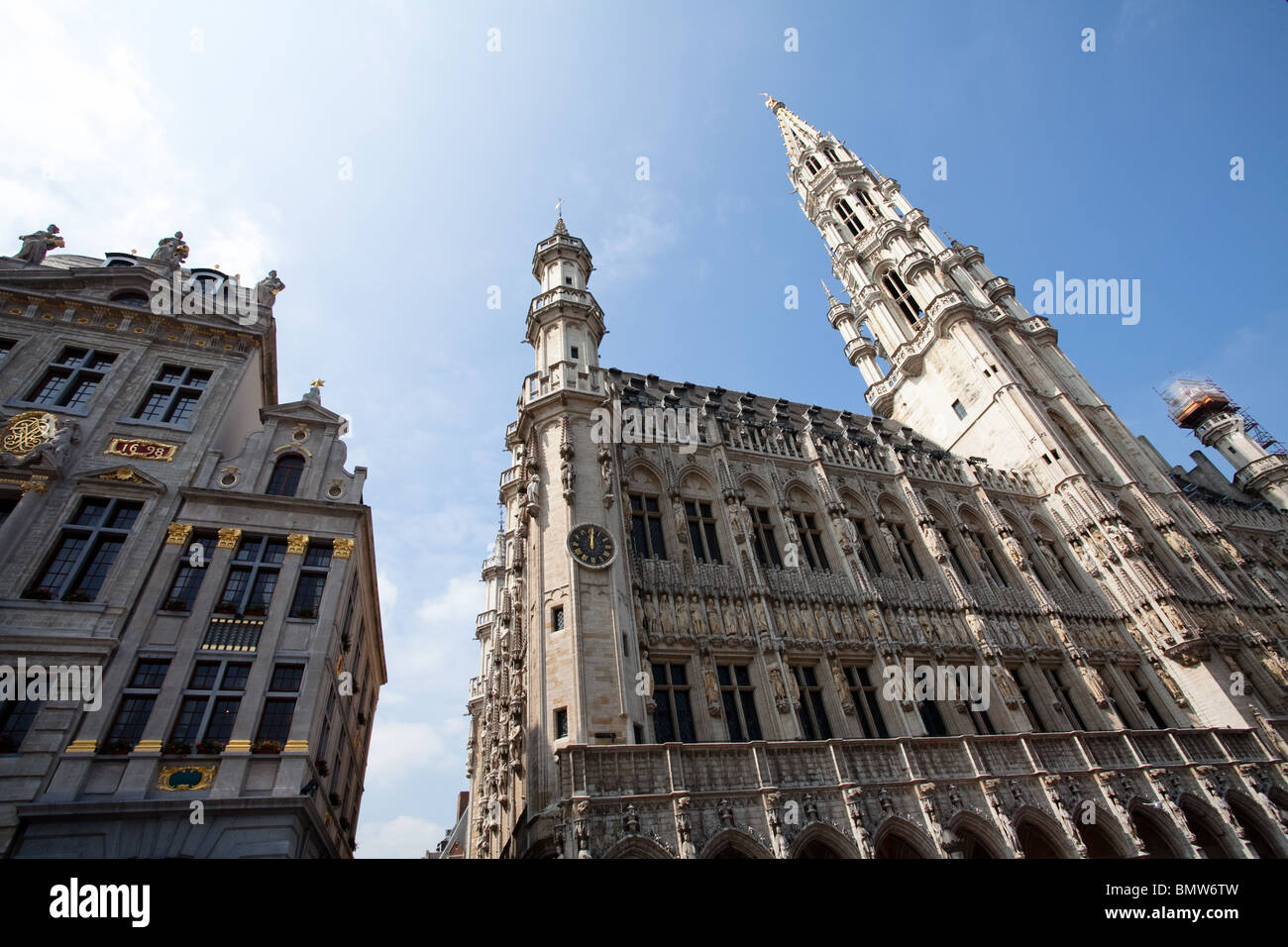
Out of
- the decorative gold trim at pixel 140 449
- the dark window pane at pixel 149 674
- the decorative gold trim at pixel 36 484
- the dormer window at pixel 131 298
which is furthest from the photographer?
the dormer window at pixel 131 298

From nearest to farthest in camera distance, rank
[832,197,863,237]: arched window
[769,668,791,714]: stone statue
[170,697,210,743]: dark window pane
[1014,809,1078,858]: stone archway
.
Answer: [170,697,210,743]: dark window pane < [1014,809,1078,858]: stone archway < [769,668,791,714]: stone statue < [832,197,863,237]: arched window

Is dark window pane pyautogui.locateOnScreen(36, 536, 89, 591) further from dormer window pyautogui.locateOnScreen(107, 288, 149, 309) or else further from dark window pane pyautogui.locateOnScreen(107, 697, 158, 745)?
dormer window pyautogui.locateOnScreen(107, 288, 149, 309)

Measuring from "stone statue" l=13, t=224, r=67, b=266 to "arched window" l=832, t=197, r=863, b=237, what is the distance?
5047 cm

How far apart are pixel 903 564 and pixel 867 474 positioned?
15.7 feet

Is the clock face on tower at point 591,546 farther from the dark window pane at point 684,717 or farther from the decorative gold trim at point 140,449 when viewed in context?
the decorative gold trim at point 140,449

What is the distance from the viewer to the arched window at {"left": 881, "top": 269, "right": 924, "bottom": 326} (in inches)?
1841

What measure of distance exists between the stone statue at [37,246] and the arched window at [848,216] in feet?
166

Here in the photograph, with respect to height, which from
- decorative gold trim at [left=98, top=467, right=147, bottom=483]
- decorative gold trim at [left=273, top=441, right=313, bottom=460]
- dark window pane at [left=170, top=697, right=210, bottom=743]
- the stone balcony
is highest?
decorative gold trim at [left=273, top=441, right=313, bottom=460]

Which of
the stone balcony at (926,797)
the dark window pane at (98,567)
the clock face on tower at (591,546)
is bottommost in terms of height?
the stone balcony at (926,797)

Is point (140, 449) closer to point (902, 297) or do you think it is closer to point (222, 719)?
point (222, 719)

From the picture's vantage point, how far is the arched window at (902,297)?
1841 inches

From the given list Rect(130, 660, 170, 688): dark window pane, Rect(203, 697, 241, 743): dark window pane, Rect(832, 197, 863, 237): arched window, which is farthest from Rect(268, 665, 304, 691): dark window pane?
Rect(832, 197, 863, 237): arched window

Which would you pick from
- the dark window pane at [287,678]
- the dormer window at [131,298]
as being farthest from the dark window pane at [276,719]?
the dormer window at [131,298]
